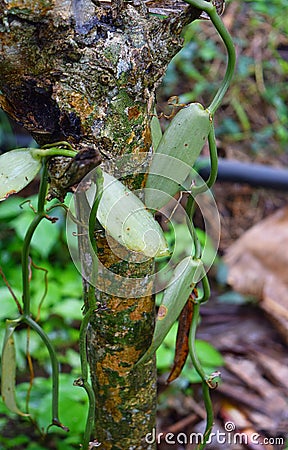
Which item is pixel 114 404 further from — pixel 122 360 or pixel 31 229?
pixel 31 229

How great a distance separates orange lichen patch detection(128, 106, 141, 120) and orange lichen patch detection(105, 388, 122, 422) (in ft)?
0.82

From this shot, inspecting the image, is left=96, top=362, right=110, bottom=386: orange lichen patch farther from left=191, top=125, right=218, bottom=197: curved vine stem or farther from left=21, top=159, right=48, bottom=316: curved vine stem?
left=191, top=125, right=218, bottom=197: curved vine stem

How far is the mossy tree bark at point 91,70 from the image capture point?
37cm

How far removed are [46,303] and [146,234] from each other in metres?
0.68

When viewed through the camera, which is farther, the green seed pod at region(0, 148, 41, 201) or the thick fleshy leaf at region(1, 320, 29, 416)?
the thick fleshy leaf at region(1, 320, 29, 416)

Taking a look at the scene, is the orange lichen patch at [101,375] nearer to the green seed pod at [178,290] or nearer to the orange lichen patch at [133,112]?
the green seed pod at [178,290]

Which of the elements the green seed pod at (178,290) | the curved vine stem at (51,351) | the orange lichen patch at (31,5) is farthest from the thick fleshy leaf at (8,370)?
the orange lichen patch at (31,5)

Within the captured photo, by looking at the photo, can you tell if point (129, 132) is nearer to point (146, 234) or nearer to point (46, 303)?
point (146, 234)

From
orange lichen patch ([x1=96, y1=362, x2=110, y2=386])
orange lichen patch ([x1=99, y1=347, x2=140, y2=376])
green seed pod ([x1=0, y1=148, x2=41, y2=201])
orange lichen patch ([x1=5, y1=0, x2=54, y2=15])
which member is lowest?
orange lichen patch ([x1=96, y1=362, x2=110, y2=386])

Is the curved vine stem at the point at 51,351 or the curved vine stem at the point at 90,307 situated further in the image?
the curved vine stem at the point at 51,351

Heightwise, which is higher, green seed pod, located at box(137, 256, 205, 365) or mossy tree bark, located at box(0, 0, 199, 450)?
mossy tree bark, located at box(0, 0, 199, 450)

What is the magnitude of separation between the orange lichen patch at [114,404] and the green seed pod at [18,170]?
227 millimetres

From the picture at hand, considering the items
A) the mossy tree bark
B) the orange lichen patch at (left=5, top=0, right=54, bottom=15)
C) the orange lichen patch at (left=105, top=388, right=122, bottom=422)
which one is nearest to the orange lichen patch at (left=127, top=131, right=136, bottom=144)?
the mossy tree bark

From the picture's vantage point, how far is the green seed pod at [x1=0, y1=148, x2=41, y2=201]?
373 millimetres
